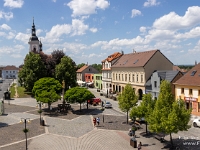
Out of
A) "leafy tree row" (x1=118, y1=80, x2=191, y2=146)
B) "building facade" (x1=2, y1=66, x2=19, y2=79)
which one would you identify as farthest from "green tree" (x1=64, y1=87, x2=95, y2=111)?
"building facade" (x1=2, y1=66, x2=19, y2=79)

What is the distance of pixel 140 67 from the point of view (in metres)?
49.8

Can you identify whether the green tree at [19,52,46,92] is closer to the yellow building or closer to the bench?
the yellow building

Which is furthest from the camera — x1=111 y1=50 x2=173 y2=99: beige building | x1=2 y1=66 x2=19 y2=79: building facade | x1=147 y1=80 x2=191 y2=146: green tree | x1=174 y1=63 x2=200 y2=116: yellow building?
x1=2 y1=66 x2=19 y2=79: building facade

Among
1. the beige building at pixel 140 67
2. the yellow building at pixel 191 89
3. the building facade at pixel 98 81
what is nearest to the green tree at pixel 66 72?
the beige building at pixel 140 67

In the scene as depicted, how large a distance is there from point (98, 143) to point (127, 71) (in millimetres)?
34451

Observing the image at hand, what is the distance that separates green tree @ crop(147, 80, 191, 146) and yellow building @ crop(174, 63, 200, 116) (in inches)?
589

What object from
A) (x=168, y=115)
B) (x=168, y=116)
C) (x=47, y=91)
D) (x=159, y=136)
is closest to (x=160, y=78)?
(x=47, y=91)

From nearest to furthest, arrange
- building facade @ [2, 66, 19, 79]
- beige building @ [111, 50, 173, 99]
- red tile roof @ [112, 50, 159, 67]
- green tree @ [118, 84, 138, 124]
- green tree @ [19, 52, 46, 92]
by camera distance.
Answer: green tree @ [118, 84, 138, 124]
beige building @ [111, 50, 173, 99]
red tile roof @ [112, 50, 159, 67]
green tree @ [19, 52, 46, 92]
building facade @ [2, 66, 19, 79]

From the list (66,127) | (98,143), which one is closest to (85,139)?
(98,143)

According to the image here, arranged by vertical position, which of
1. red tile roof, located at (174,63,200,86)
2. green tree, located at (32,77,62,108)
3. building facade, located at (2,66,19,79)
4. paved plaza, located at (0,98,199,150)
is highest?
building facade, located at (2,66,19,79)

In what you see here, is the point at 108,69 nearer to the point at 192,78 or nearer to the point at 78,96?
the point at 78,96

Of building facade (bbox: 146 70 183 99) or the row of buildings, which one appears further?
building facade (bbox: 146 70 183 99)

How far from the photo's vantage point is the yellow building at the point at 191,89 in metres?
33.9

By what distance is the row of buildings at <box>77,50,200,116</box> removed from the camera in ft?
116
